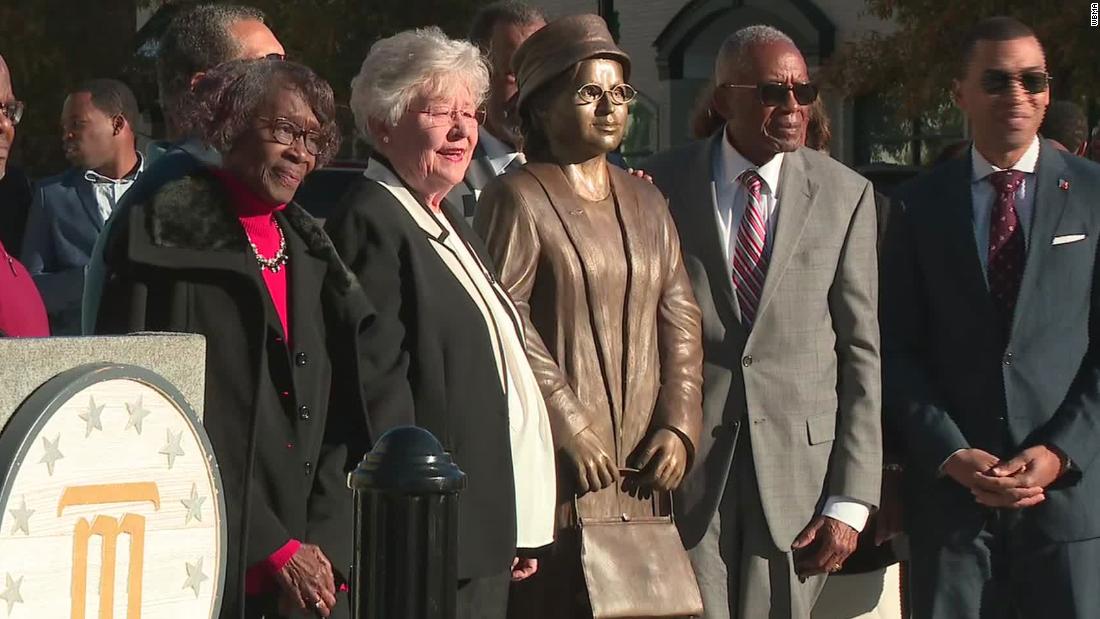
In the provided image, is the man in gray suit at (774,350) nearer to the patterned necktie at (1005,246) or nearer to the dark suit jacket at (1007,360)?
the dark suit jacket at (1007,360)

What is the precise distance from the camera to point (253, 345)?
195 inches

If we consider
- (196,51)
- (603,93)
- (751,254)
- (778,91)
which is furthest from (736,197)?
(196,51)

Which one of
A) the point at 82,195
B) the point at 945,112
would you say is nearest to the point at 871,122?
the point at 945,112

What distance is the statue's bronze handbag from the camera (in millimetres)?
5984

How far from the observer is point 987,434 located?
22.1 ft

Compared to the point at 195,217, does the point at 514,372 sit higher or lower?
lower

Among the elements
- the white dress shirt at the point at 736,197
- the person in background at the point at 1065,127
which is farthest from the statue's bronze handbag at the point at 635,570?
the person in background at the point at 1065,127

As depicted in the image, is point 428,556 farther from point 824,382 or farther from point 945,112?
point 945,112

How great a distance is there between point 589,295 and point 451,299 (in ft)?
2.29

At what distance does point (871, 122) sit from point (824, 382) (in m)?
21.7

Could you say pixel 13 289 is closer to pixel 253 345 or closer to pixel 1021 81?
pixel 253 345

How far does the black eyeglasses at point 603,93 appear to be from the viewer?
6160 mm

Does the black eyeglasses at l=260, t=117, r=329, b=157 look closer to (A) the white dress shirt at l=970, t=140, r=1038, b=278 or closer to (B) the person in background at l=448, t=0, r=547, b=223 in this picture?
(B) the person in background at l=448, t=0, r=547, b=223

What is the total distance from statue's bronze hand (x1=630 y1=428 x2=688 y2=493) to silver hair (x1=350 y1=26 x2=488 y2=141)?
1.11 metres
